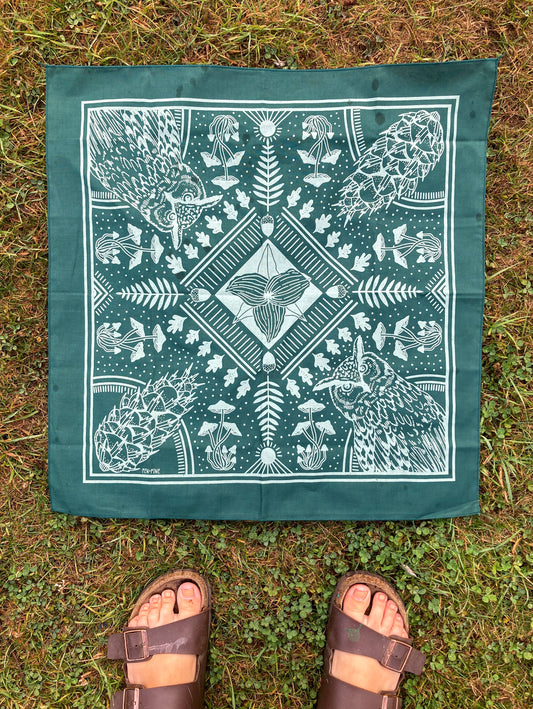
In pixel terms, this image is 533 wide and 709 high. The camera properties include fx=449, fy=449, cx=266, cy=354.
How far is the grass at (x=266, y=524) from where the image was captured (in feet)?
4.93

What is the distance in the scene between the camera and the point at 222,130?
4.75 feet

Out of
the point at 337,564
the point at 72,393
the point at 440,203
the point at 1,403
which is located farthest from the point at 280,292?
the point at 1,403

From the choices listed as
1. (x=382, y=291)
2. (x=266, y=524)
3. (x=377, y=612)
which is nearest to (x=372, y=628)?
(x=377, y=612)

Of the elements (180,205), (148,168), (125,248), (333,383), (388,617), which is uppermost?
(148,168)

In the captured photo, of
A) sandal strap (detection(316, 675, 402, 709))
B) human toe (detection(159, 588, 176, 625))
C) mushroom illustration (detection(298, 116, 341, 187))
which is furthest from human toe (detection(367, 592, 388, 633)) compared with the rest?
mushroom illustration (detection(298, 116, 341, 187))

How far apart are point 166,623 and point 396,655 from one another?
77cm

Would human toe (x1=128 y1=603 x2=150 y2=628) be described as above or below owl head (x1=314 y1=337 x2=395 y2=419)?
below

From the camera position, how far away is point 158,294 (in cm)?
147

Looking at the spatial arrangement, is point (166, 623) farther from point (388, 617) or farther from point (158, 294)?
point (158, 294)

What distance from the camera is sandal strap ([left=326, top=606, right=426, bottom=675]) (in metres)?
1.47

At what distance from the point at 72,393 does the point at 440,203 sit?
136cm

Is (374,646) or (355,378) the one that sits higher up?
(355,378)

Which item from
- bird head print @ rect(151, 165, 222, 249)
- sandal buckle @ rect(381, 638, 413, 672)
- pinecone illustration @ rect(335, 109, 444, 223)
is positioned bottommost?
sandal buckle @ rect(381, 638, 413, 672)

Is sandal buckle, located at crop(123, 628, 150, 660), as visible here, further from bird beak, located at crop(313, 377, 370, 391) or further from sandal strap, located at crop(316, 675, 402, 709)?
bird beak, located at crop(313, 377, 370, 391)
